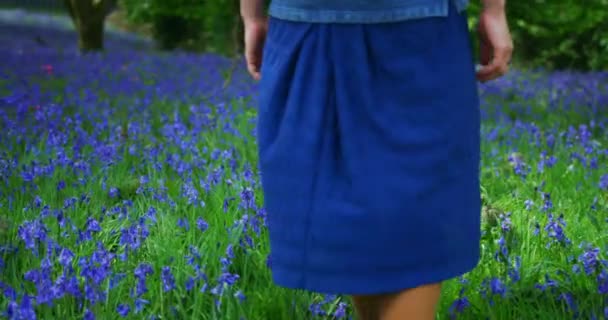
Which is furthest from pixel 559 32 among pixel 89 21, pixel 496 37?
pixel 496 37

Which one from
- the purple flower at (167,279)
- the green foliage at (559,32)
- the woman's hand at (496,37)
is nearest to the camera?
the woman's hand at (496,37)

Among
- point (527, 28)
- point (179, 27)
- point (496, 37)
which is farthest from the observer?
point (179, 27)

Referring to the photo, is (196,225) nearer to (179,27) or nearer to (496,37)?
(496,37)

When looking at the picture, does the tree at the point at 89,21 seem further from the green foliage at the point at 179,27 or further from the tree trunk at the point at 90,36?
the green foliage at the point at 179,27

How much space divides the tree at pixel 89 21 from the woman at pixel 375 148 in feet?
39.4

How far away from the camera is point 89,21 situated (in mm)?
13633

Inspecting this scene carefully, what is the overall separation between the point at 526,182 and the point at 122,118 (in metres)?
3.05

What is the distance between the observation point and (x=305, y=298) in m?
2.70

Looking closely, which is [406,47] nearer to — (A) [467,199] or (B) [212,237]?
(A) [467,199]

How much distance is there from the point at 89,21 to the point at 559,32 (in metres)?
7.29

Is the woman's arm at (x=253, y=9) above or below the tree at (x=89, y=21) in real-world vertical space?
above

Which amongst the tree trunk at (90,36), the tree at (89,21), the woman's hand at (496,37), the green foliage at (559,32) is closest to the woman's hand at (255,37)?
the woman's hand at (496,37)

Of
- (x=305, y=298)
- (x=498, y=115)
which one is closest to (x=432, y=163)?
(x=305, y=298)

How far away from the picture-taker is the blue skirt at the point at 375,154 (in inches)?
73.9
